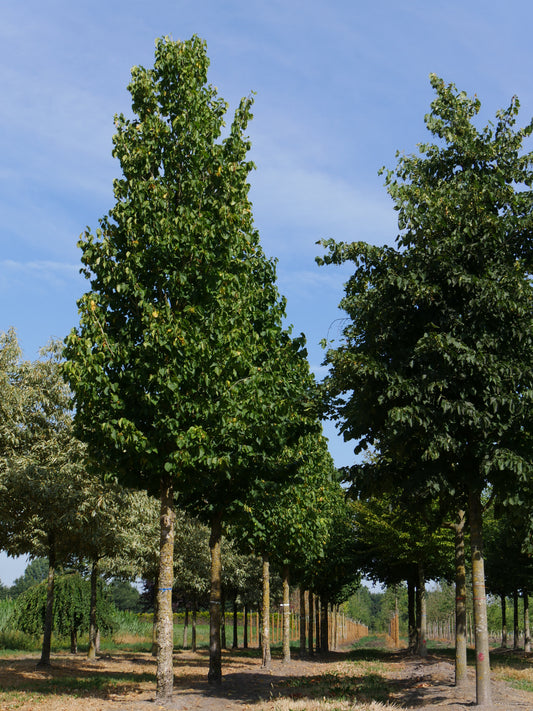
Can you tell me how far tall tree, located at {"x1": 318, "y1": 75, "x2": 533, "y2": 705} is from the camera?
10.6 meters

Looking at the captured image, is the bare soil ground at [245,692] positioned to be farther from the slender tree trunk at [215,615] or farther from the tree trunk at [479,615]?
the slender tree trunk at [215,615]

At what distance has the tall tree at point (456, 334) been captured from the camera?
10555mm

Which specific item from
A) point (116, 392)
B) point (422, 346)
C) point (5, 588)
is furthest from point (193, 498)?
point (5, 588)

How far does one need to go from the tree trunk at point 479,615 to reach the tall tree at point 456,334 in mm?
22

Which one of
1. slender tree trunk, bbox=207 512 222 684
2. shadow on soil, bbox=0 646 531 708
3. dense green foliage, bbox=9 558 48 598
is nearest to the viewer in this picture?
shadow on soil, bbox=0 646 531 708

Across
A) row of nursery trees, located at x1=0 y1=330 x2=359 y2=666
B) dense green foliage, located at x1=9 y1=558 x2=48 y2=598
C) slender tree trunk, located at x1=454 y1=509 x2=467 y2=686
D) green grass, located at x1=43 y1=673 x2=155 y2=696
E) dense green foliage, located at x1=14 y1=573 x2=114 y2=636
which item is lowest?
dense green foliage, located at x1=9 y1=558 x2=48 y2=598

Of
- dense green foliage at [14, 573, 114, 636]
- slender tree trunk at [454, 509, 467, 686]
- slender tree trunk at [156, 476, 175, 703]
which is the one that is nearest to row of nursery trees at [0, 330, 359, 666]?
slender tree trunk at [156, 476, 175, 703]

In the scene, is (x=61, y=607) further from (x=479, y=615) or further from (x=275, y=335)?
(x=479, y=615)

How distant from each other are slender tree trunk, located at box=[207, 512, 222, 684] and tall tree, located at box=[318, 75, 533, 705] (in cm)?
519

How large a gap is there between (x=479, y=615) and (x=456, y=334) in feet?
15.7

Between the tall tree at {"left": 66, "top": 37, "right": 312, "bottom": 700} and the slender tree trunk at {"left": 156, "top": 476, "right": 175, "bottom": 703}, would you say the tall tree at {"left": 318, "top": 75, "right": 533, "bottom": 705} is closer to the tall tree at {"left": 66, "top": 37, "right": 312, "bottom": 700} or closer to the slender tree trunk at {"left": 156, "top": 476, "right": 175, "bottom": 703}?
the tall tree at {"left": 66, "top": 37, "right": 312, "bottom": 700}

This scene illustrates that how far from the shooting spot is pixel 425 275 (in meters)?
11.6

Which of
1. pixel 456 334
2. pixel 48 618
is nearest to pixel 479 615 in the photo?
pixel 456 334

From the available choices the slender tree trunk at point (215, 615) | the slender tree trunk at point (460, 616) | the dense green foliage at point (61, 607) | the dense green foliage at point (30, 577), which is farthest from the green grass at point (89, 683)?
the dense green foliage at point (30, 577)
